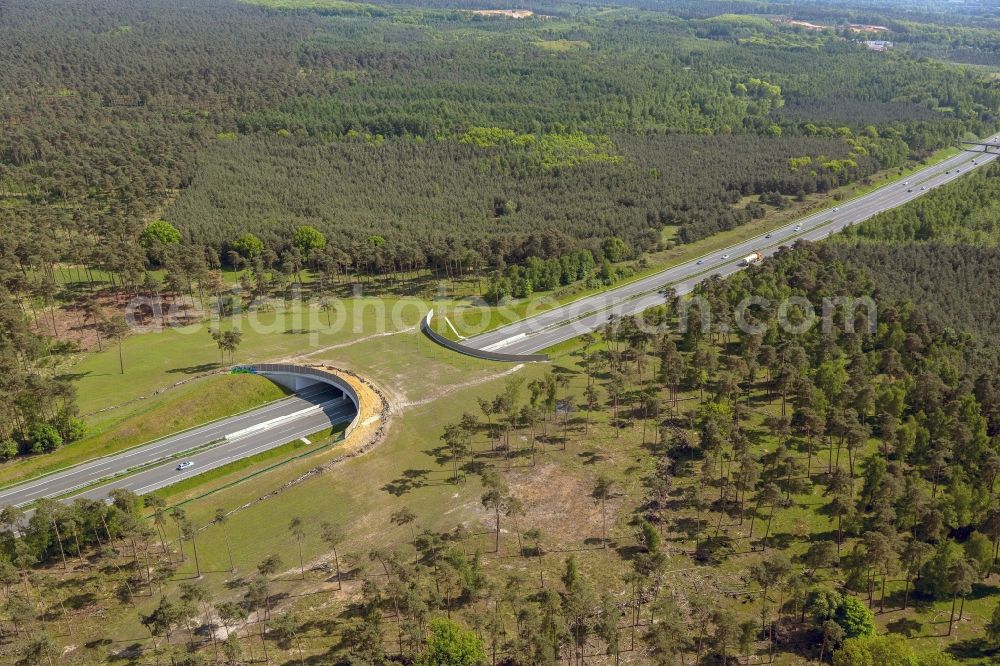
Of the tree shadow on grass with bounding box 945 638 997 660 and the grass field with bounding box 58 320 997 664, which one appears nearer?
the tree shadow on grass with bounding box 945 638 997 660

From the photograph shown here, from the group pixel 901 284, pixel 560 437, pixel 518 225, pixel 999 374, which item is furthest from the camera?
pixel 518 225

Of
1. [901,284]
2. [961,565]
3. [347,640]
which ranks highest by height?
[901,284]

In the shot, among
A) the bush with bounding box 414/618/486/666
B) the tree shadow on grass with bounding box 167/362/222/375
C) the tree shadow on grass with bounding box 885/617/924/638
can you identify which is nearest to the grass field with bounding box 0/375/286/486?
the tree shadow on grass with bounding box 167/362/222/375

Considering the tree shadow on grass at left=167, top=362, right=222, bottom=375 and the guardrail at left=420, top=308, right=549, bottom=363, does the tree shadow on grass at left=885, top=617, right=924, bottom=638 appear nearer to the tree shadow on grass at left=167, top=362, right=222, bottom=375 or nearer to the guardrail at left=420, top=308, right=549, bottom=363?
the guardrail at left=420, top=308, right=549, bottom=363

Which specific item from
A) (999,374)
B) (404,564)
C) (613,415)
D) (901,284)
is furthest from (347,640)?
(901,284)

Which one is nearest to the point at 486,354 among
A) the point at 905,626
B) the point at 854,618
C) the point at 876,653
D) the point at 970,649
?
the point at 854,618

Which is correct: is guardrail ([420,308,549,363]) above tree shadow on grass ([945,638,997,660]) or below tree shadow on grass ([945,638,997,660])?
above

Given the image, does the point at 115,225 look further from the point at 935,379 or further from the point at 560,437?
the point at 935,379
